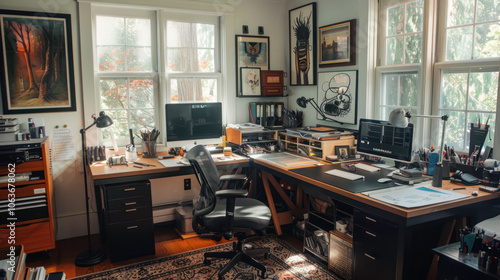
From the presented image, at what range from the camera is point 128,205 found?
10.5ft

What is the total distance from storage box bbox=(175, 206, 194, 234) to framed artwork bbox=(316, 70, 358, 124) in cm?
171

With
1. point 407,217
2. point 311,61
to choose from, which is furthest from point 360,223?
point 311,61

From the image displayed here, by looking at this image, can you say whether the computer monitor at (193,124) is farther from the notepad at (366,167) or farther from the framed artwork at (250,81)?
the notepad at (366,167)

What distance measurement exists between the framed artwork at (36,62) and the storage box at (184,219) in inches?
57.2


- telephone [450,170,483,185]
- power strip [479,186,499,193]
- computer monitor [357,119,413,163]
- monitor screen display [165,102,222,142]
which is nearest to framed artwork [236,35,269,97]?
monitor screen display [165,102,222,142]

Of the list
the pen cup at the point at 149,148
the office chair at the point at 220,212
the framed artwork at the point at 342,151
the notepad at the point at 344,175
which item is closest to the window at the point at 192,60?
the pen cup at the point at 149,148

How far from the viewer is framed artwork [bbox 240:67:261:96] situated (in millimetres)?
4324

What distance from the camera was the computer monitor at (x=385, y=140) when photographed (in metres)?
2.82

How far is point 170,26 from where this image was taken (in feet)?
13.0

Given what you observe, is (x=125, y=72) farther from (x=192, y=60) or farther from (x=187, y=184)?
(x=187, y=184)

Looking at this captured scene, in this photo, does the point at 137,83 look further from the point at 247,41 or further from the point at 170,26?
the point at 247,41

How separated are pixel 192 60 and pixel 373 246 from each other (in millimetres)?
2687

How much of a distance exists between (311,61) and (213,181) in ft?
6.35

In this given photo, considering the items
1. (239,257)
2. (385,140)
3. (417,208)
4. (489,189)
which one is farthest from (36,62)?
(489,189)
